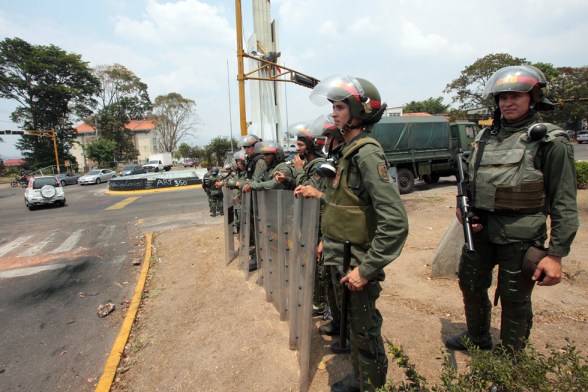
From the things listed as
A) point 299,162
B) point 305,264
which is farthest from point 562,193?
point 299,162

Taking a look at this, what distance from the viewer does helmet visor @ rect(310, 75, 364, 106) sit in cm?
192

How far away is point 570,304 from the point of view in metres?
3.25

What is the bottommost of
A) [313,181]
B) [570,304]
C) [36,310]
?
[36,310]

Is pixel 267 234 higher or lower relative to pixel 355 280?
lower

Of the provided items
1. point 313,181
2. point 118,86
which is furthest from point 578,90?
point 118,86

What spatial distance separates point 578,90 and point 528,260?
170 feet

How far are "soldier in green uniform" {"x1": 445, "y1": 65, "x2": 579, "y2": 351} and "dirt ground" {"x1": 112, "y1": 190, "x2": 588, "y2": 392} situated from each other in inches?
34.3

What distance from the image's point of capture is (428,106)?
6456 centimetres

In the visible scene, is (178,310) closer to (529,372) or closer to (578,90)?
(529,372)

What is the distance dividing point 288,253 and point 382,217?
1.55 meters

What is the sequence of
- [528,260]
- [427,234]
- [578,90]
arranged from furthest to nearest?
[578,90] < [427,234] < [528,260]

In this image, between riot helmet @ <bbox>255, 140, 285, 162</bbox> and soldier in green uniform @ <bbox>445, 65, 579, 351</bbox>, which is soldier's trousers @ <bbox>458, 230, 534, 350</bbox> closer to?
soldier in green uniform @ <bbox>445, 65, 579, 351</bbox>

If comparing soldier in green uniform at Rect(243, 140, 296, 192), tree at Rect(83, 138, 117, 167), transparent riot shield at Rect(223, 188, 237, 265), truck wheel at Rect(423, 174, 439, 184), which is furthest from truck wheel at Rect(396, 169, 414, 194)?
tree at Rect(83, 138, 117, 167)

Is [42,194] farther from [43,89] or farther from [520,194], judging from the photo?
[43,89]
